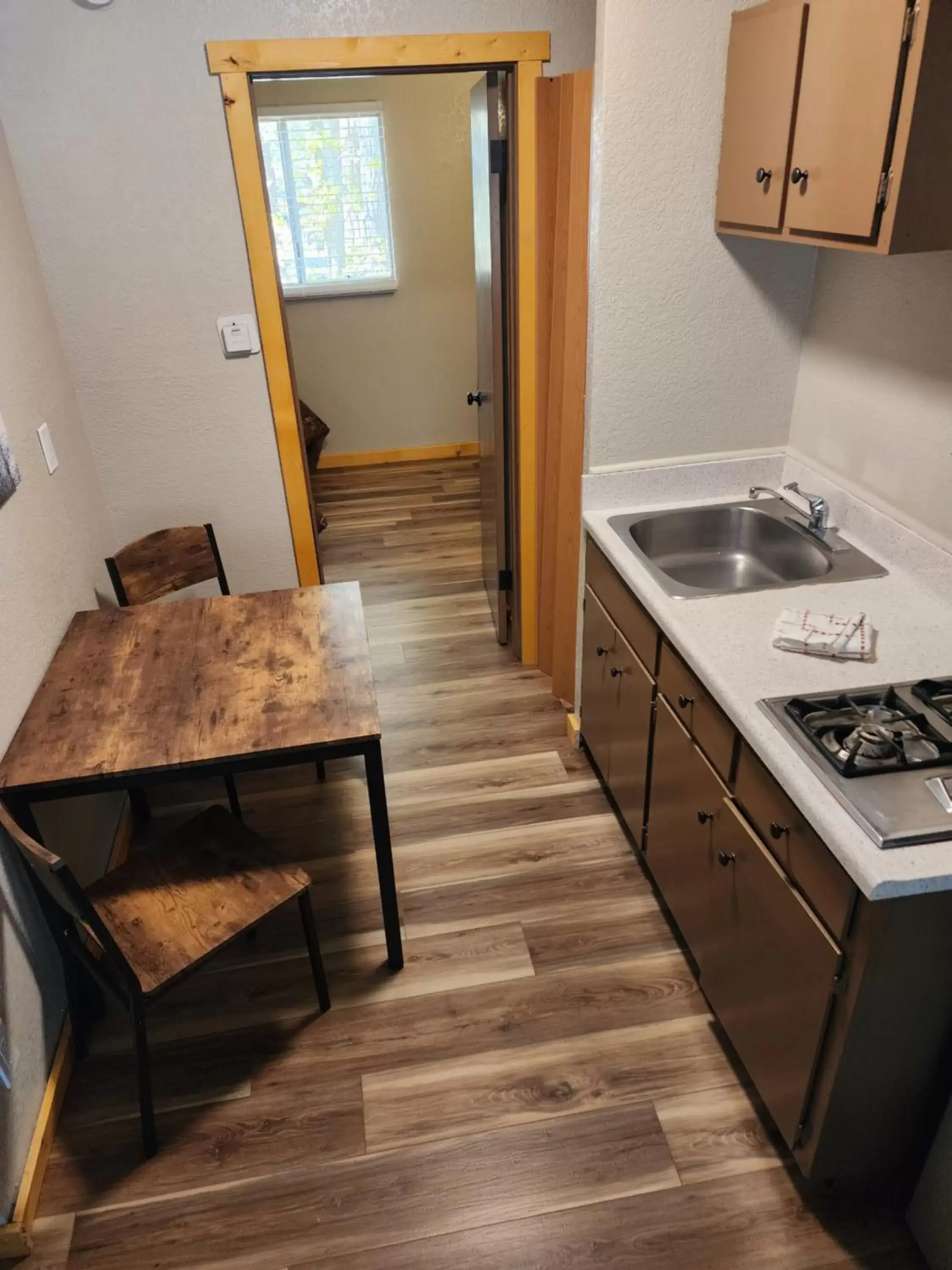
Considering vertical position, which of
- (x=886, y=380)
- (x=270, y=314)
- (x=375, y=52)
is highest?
(x=375, y=52)

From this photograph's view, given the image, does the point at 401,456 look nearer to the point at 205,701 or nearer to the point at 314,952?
the point at 205,701

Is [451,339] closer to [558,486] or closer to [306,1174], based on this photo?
[558,486]

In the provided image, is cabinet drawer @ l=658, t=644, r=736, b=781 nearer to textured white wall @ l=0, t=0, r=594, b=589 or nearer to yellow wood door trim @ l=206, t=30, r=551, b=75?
textured white wall @ l=0, t=0, r=594, b=589

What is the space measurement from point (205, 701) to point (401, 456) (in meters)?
4.25

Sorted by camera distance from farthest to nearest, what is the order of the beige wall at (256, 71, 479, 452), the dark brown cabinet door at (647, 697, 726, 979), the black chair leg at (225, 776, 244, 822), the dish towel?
the beige wall at (256, 71, 479, 452)
the black chair leg at (225, 776, 244, 822)
the dark brown cabinet door at (647, 697, 726, 979)
the dish towel

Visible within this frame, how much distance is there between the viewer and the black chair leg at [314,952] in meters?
1.87

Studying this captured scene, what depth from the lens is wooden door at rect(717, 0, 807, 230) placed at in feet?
5.64

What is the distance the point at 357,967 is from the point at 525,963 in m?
0.44

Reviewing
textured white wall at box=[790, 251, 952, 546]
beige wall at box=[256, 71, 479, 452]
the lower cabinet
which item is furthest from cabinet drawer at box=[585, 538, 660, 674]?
beige wall at box=[256, 71, 479, 452]

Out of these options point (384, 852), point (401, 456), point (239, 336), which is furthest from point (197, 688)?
point (401, 456)

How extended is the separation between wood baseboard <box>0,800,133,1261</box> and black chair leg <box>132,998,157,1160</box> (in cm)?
19

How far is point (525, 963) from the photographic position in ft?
7.06

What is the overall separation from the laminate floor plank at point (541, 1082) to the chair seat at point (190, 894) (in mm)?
507

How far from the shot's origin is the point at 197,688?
1980 mm
